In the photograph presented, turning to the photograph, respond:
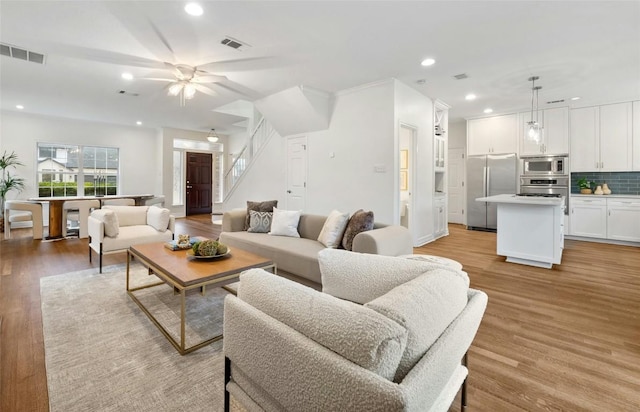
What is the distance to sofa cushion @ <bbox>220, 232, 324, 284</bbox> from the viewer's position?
2762 mm

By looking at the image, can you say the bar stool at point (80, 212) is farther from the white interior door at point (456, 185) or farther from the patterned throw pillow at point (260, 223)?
the white interior door at point (456, 185)

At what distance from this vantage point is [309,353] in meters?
0.83

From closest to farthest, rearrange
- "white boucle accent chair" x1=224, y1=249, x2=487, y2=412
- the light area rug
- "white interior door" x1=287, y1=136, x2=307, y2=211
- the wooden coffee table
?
1. "white boucle accent chair" x1=224, y1=249, x2=487, y2=412
2. the light area rug
3. the wooden coffee table
4. "white interior door" x1=287, y1=136, x2=307, y2=211

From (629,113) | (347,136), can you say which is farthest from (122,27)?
(629,113)

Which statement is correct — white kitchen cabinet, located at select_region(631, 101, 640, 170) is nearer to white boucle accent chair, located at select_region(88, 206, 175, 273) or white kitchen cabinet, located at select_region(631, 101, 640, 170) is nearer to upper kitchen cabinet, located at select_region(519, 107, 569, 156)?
upper kitchen cabinet, located at select_region(519, 107, 569, 156)

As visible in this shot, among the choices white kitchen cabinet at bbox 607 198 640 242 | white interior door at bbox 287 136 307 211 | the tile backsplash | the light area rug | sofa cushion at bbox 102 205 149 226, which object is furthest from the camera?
white interior door at bbox 287 136 307 211

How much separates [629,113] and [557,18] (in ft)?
14.0

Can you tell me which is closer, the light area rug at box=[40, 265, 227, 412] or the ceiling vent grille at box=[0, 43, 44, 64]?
the light area rug at box=[40, 265, 227, 412]

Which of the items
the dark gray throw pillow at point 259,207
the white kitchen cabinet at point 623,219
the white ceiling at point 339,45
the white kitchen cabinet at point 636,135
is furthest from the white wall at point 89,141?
the white kitchen cabinet at point 636,135

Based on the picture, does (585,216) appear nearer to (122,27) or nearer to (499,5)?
(499,5)

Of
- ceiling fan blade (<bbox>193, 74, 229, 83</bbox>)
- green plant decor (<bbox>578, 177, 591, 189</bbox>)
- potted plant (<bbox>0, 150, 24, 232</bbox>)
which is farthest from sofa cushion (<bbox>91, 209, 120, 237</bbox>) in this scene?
green plant decor (<bbox>578, 177, 591, 189</bbox>)

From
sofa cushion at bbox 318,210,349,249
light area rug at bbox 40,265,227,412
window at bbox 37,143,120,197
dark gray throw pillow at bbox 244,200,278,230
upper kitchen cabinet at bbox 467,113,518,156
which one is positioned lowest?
light area rug at bbox 40,265,227,412

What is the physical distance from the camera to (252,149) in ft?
24.8

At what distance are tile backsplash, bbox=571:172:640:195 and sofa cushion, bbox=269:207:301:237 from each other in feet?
19.6
